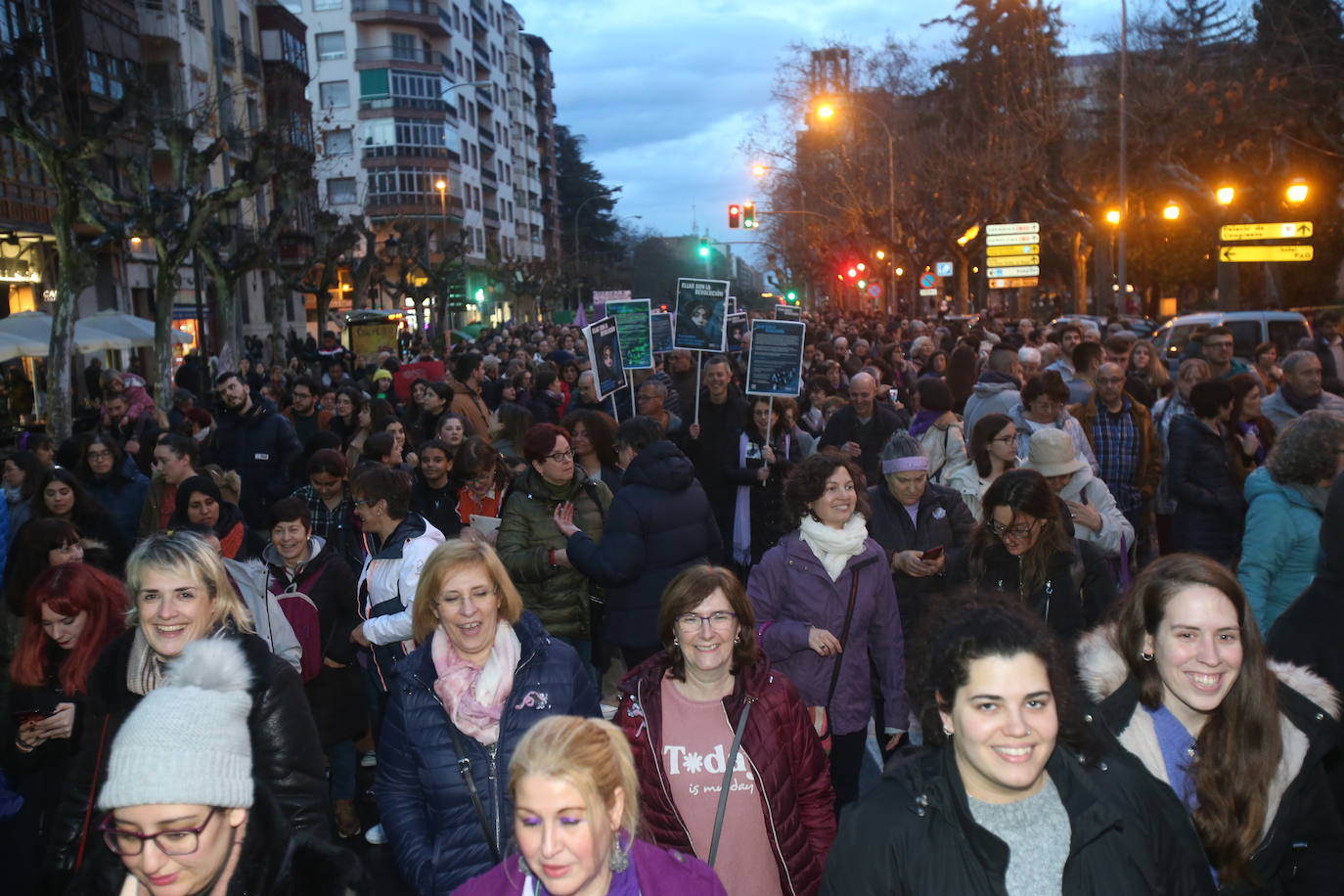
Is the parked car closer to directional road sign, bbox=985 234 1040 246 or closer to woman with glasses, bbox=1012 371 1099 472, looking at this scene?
woman with glasses, bbox=1012 371 1099 472

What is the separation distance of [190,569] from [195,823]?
1495 mm

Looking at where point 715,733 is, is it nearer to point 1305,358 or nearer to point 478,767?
point 478,767

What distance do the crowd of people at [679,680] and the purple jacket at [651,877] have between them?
13 mm

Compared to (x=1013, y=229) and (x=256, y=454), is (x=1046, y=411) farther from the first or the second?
(x=1013, y=229)

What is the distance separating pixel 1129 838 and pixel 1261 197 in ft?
104

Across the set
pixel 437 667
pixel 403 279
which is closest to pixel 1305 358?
pixel 437 667

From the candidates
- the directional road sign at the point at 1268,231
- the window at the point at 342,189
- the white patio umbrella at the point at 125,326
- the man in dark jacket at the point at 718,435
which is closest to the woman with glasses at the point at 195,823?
the man in dark jacket at the point at 718,435

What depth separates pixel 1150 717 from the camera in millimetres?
3244

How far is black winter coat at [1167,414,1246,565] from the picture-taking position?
731cm

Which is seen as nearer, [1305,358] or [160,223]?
[1305,358]

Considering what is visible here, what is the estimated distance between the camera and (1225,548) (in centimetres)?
735

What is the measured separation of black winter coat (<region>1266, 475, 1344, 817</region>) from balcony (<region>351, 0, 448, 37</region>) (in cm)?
7426

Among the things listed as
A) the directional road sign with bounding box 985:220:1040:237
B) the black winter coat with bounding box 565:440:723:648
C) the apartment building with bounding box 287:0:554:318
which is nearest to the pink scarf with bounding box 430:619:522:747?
the black winter coat with bounding box 565:440:723:648

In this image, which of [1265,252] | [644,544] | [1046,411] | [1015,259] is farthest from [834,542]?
[1015,259]
